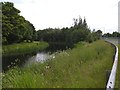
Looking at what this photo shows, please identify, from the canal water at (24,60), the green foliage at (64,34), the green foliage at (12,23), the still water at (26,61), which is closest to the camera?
the still water at (26,61)

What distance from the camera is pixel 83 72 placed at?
9.31 metres

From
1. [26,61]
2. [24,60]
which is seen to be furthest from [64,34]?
[26,61]

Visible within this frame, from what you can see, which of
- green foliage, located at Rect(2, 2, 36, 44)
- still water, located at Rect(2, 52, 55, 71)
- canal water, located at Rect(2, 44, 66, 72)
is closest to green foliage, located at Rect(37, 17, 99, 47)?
green foliage, located at Rect(2, 2, 36, 44)

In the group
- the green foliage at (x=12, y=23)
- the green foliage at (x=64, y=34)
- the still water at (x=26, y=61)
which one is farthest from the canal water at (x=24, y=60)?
the green foliage at (x=64, y=34)

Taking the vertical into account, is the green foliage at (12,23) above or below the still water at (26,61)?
above

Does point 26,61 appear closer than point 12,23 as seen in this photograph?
Yes

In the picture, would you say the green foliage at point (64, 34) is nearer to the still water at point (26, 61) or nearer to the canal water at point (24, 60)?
the canal water at point (24, 60)

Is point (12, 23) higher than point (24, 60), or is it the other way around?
point (12, 23)

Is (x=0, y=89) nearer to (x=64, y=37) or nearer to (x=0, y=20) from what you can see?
(x=0, y=20)

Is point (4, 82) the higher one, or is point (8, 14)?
point (8, 14)

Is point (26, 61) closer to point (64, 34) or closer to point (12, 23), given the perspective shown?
point (12, 23)

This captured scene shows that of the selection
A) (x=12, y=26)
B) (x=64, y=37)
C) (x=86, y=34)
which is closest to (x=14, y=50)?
(x=12, y=26)

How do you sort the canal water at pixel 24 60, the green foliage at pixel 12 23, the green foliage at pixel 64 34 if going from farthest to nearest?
1. the green foliage at pixel 64 34
2. the green foliage at pixel 12 23
3. the canal water at pixel 24 60

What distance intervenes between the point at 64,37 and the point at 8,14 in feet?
171
